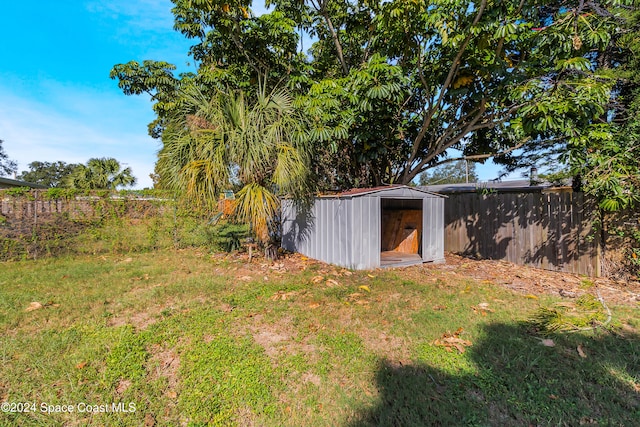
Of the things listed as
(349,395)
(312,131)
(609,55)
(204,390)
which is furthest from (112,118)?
(609,55)

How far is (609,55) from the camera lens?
19.3ft

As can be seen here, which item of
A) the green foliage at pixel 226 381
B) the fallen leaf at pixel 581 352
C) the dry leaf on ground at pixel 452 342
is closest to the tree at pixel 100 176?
the green foliage at pixel 226 381

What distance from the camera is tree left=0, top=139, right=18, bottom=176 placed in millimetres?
25736

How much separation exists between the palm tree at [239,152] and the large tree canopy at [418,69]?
56 cm

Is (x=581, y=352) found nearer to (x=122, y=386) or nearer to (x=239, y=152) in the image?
(x=122, y=386)

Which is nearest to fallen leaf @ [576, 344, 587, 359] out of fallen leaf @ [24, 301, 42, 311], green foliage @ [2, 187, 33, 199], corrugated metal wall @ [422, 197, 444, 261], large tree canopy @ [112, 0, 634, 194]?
large tree canopy @ [112, 0, 634, 194]

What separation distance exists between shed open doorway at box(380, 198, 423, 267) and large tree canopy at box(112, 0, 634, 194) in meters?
0.82

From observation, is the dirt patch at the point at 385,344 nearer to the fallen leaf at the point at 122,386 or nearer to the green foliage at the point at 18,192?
the fallen leaf at the point at 122,386

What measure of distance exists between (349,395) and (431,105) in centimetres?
624

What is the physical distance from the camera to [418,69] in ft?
18.4

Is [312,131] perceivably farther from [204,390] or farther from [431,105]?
[204,390]

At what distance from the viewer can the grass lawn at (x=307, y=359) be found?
1.91 m

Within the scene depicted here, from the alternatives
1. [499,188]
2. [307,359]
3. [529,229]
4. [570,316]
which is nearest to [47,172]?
[307,359]

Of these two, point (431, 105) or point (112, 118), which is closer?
point (431, 105)
